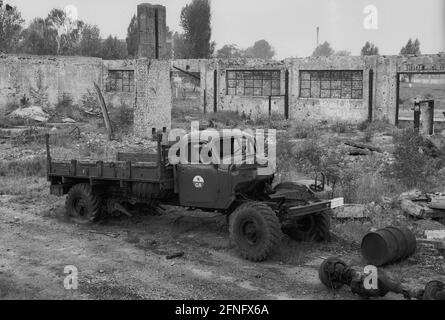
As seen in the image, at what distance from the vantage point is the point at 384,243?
786 centimetres

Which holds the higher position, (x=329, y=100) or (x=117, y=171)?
(x=329, y=100)

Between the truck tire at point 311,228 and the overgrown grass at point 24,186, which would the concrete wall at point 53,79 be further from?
the truck tire at point 311,228

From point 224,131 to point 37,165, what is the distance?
7839 mm

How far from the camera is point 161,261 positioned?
830 centimetres

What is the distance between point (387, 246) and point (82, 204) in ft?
18.9

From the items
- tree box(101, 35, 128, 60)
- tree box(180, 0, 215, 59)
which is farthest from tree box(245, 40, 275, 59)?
tree box(101, 35, 128, 60)

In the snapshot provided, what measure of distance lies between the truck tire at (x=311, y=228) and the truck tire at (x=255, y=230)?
45.4 inches

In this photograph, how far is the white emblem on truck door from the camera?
359 inches

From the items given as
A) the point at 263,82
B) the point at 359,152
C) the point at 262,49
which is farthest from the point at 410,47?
the point at 262,49

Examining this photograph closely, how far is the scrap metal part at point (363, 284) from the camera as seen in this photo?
621 cm

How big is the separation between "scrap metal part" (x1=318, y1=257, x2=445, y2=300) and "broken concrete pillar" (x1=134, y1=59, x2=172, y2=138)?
12.1 metres

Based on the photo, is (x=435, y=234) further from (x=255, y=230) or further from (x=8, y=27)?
(x=8, y=27)

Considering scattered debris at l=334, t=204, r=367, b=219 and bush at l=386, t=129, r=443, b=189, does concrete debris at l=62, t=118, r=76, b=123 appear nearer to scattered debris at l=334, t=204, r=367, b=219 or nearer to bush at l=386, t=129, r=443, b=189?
bush at l=386, t=129, r=443, b=189
